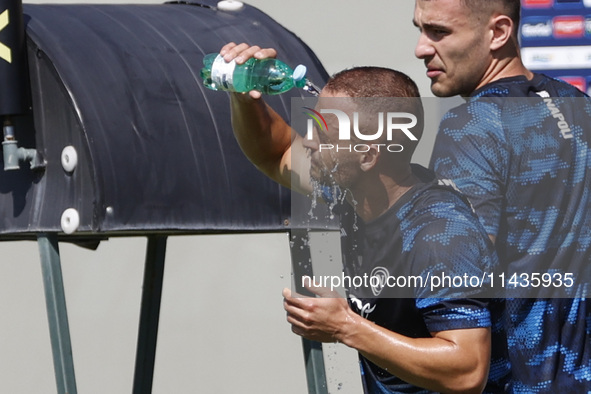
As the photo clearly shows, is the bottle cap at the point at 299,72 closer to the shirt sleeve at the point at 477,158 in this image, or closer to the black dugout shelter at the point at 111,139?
the shirt sleeve at the point at 477,158

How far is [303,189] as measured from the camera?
11.0 feet

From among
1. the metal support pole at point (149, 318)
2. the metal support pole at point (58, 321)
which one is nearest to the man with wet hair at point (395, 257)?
the metal support pole at point (58, 321)

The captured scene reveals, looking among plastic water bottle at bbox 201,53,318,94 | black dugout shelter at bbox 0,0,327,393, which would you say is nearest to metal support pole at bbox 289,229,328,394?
black dugout shelter at bbox 0,0,327,393

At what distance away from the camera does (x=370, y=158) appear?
8.99 feet

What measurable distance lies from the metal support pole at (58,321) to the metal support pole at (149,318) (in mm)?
906

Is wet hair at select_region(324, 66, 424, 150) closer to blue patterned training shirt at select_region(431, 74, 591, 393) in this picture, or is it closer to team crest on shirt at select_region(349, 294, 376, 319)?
blue patterned training shirt at select_region(431, 74, 591, 393)

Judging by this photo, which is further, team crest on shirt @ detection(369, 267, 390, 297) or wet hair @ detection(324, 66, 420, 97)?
wet hair @ detection(324, 66, 420, 97)

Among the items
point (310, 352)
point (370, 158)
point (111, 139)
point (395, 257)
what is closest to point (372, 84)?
point (370, 158)

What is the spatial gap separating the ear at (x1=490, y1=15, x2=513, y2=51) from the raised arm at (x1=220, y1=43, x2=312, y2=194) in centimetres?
65

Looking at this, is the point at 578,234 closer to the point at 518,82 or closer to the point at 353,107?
the point at 518,82

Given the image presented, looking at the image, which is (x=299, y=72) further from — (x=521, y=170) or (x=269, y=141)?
(x=521, y=170)

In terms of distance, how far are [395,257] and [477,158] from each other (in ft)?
1.00

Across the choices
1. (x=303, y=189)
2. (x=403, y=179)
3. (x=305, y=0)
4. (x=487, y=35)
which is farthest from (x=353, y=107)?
(x=305, y=0)

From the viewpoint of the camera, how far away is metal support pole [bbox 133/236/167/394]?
4.95m
